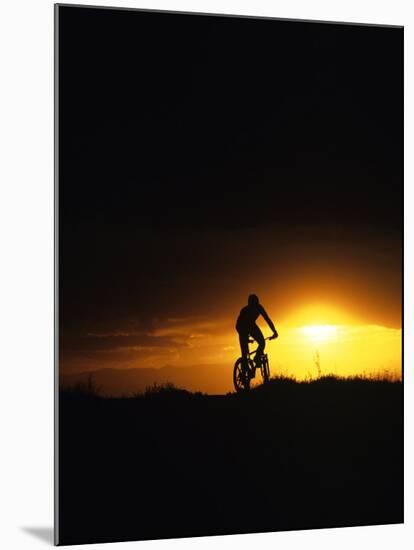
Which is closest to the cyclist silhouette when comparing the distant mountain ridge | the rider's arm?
the rider's arm

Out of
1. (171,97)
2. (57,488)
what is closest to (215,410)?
(57,488)

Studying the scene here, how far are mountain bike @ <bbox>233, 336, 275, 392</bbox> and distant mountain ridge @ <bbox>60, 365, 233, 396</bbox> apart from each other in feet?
0.19

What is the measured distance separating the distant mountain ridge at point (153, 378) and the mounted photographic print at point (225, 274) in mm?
13

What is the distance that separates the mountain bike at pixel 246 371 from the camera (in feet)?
37.4

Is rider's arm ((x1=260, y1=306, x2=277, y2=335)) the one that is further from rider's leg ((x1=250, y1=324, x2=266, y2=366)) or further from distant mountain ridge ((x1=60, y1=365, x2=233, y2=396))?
distant mountain ridge ((x1=60, y1=365, x2=233, y2=396))

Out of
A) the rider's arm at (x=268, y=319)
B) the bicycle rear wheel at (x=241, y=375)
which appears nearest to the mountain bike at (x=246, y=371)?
the bicycle rear wheel at (x=241, y=375)

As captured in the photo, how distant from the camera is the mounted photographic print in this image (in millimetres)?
11008

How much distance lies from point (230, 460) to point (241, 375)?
2.27ft

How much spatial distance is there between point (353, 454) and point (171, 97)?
10.8ft

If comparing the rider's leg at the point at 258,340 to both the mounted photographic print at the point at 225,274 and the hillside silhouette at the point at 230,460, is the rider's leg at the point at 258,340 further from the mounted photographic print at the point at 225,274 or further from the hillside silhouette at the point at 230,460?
the hillside silhouette at the point at 230,460

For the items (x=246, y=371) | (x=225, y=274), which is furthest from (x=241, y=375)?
(x=225, y=274)

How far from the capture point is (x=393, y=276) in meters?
11.9

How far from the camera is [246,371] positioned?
11445 millimetres

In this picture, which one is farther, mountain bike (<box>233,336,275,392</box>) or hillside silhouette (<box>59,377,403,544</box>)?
mountain bike (<box>233,336,275,392</box>)
